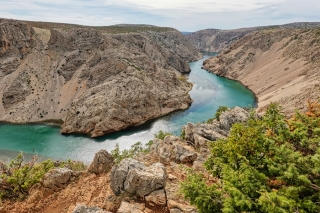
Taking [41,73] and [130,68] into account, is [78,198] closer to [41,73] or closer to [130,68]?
[130,68]

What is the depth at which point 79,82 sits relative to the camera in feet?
336

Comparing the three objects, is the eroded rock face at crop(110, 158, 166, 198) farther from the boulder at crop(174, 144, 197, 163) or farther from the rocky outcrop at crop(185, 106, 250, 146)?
the rocky outcrop at crop(185, 106, 250, 146)

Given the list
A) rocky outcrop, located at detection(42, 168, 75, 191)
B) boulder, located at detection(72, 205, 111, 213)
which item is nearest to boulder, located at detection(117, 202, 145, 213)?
boulder, located at detection(72, 205, 111, 213)

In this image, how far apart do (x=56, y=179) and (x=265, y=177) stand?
20.3 meters

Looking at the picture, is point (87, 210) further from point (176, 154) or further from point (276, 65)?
point (276, 65)

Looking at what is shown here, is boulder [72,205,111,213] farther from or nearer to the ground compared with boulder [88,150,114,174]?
farther from the ground

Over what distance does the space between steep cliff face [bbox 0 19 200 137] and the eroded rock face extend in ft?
189

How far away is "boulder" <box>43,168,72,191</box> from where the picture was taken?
83.5 feet

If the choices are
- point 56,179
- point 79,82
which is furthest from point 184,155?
point 79,82

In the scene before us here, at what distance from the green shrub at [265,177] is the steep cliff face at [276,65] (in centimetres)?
5835

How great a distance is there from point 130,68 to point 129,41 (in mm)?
49888

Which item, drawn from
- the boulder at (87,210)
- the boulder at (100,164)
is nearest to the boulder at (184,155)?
the boulder at (100,164)

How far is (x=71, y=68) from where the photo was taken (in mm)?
107875

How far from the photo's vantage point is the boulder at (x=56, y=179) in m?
25.5
